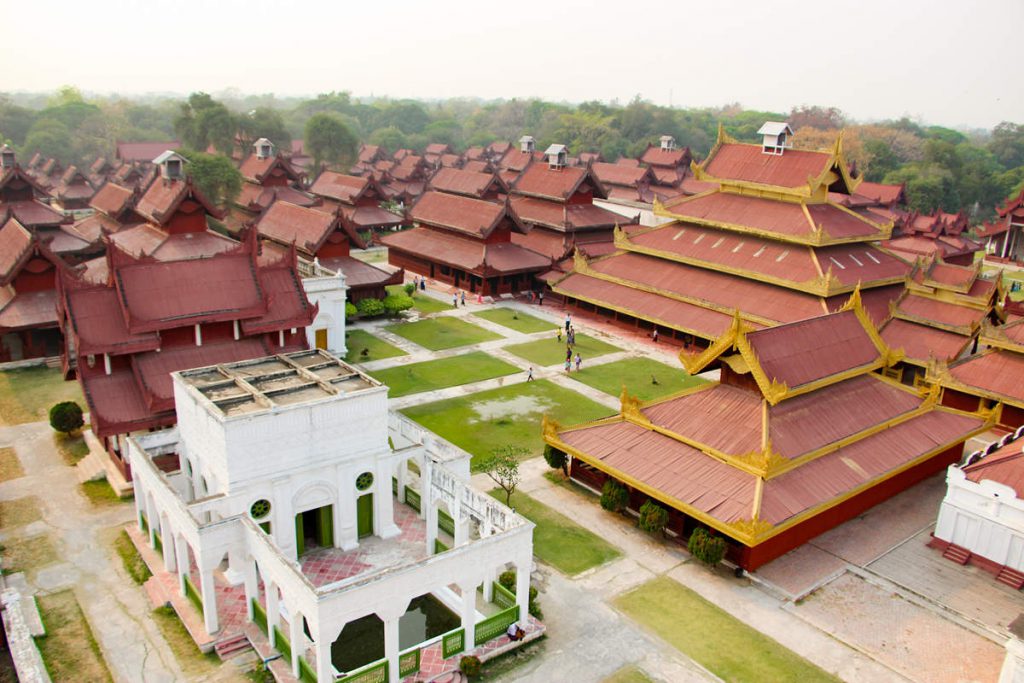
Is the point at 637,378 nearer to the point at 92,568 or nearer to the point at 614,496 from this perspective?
the point at 614,496

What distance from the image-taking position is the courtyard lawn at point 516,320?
151 feet

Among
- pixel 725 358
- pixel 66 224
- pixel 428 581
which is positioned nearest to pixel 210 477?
pixel 428 581

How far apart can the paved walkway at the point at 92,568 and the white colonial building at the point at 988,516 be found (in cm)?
2050

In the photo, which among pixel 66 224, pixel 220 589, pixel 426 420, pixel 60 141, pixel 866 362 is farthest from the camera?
pixel 60 141

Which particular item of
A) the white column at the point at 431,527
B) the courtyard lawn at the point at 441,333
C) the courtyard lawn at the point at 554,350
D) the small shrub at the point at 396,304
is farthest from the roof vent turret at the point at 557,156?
the white column at the point at 431,527

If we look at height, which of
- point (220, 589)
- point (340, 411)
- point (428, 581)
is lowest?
point (220, 589)

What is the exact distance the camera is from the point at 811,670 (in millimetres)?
18344

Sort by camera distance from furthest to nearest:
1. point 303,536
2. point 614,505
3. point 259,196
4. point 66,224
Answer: point 259,196 → point 66,224 → point 614,505 → point 303,536

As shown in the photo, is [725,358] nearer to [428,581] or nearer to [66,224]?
[428,581]

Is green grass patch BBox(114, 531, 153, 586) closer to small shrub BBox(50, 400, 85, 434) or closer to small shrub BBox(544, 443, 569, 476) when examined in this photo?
small shrub BBox(50, 400, 85, 434)

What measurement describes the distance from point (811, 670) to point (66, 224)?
52.9 m

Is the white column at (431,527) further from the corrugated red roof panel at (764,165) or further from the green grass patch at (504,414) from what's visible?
the corrugated red roof panel at (764,165)

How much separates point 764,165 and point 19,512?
36.6 m

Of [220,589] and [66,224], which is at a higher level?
[66,224]
